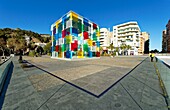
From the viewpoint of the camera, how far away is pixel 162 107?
3232 millimetres

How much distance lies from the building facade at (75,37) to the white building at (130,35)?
150 ft

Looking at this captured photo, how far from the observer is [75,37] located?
24.0 m

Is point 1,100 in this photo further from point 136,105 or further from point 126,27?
point 126,27

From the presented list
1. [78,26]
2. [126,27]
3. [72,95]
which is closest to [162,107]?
[72,95]

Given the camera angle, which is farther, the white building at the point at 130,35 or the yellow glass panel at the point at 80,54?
the white building at the point at 130,35

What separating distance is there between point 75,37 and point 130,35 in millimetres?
57934

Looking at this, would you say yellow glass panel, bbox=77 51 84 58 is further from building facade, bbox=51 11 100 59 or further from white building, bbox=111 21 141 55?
white building, bbox=111 21 141 55

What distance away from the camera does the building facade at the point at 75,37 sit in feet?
75.9

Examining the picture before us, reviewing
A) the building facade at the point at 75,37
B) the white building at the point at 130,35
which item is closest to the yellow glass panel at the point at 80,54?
the building facade at the point at 75,37

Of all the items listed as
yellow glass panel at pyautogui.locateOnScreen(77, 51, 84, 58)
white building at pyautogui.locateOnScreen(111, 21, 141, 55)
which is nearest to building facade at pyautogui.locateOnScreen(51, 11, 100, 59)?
yellow glass panel at pyautogui.locateOnScreen(77, 51, 84, 58)

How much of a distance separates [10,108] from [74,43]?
827 inches

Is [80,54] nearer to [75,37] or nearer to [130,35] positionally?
[75,37]

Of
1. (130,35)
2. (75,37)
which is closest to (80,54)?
(75,37)

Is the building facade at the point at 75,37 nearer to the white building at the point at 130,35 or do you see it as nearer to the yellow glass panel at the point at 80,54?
the yellow glass panel at the point at 80,54
